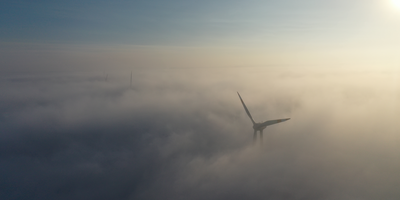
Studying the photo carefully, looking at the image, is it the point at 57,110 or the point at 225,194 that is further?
the point at 57,110

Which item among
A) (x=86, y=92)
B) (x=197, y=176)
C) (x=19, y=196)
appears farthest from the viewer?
(x=86, y=92)

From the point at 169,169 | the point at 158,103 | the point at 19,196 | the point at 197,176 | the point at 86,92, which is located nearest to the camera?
the point at 19,196

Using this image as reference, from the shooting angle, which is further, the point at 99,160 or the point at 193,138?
the point at 193,138

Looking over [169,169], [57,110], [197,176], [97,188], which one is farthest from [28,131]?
[197,176]

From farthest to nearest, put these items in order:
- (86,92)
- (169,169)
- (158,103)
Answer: (86,92)
(158,103)
(169,169)

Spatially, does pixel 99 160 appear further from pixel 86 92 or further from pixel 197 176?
pixel 86 92

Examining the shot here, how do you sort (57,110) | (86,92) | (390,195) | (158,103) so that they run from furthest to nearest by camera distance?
(86,92) → (158,103) → (57,110) → (390,195)

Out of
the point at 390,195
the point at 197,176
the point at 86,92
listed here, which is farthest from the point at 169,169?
the point at 86,92

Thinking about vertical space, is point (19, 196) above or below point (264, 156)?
below

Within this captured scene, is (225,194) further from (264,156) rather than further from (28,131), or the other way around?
(28,131)
